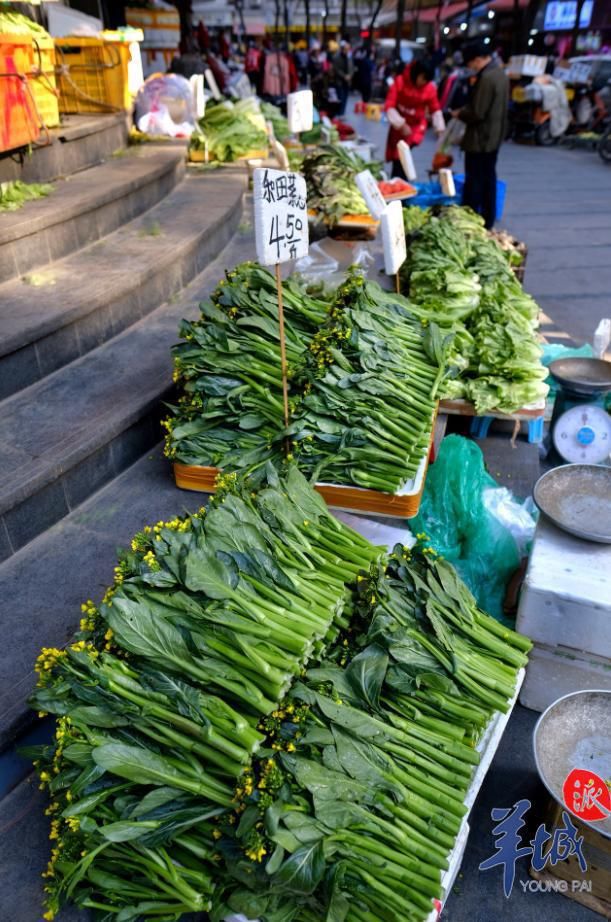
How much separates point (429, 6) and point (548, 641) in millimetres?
41259

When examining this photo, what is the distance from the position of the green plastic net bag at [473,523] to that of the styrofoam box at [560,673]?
457 millimetres

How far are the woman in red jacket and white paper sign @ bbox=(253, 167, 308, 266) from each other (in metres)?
7.27

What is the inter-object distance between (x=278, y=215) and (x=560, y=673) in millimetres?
2252

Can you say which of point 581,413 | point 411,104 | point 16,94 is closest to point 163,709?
point 581,413

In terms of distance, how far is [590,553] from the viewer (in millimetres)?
2695

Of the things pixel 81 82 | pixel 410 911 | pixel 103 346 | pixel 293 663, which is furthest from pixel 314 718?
pixel 81 82

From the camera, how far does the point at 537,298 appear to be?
300 inches

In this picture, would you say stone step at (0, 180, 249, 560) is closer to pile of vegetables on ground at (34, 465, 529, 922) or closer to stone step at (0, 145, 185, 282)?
stone step at (0, 145, 185, 282)

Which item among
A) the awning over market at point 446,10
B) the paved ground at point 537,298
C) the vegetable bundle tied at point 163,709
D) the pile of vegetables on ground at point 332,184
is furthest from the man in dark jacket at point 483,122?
the awning over market at point 446,10

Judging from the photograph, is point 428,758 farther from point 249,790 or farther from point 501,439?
point 501,439

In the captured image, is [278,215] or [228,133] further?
[228,133]

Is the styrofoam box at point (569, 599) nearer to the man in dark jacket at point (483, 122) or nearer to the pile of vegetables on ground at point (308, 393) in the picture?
the pile of vegetables on ground at point (308, 393)

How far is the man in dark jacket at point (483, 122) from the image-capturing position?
7840 millimetres

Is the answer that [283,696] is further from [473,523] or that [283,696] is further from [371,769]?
[473,523]
